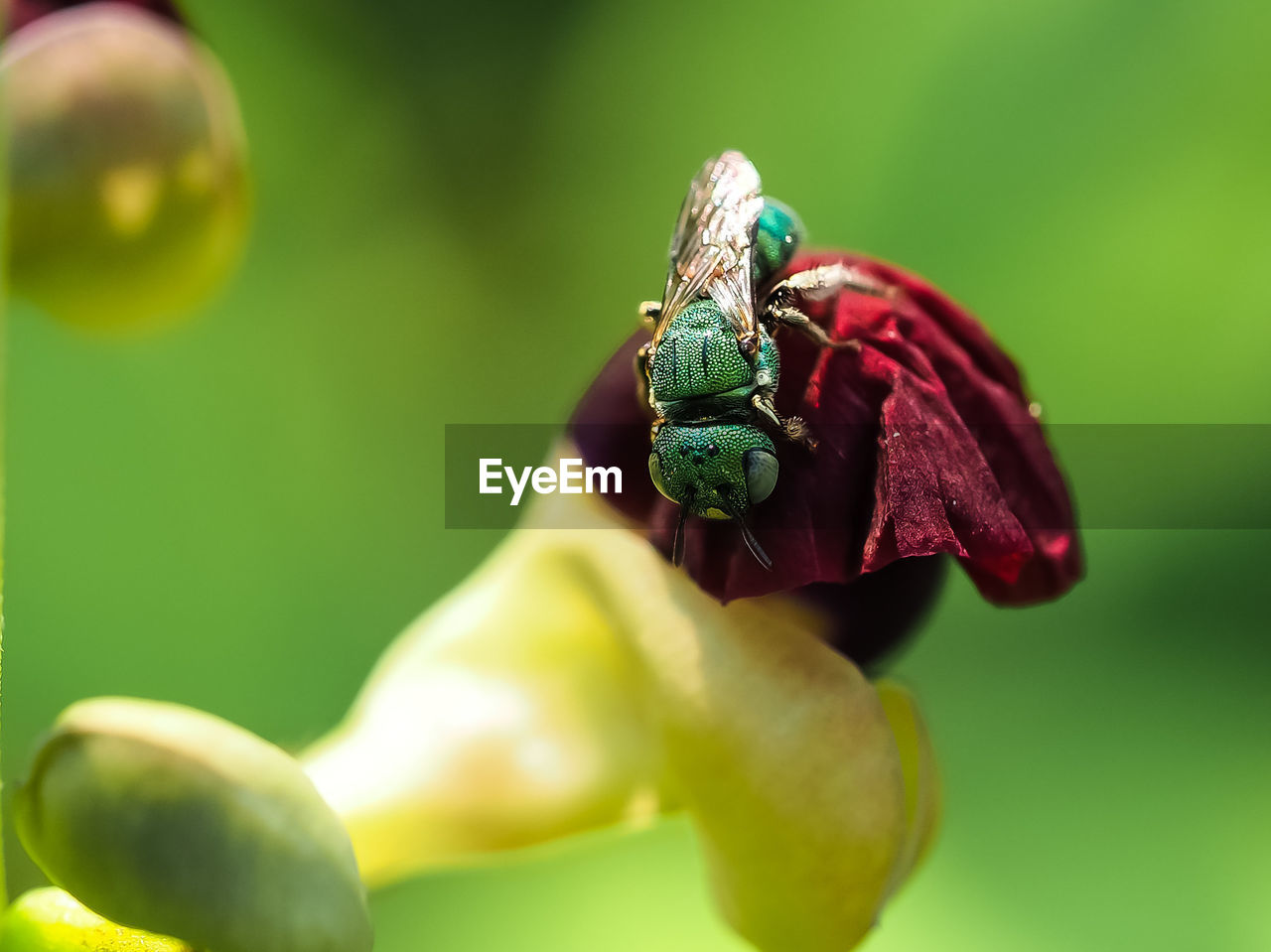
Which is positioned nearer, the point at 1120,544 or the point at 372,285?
the point at 1120,544

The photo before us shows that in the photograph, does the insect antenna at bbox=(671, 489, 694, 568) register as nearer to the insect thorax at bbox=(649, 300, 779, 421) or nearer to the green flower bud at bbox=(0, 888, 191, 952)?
the insect thorax at bbox=(649, 300, 779, 421)

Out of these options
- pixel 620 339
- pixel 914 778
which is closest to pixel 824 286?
pixel 914 778

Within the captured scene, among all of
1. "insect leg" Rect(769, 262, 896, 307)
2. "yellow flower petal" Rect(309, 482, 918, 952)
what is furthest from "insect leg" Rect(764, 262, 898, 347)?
"yellow flower petal" Rect(309, 482, 918, 952)

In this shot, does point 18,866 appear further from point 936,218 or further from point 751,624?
point 936,218

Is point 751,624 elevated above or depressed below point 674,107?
below

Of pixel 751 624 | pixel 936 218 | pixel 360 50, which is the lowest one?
pixel 751 624

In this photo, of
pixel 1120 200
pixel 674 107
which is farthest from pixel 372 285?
pixel 1120 200

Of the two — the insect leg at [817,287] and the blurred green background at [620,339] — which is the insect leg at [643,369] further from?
the blurred green background at [620,339]
